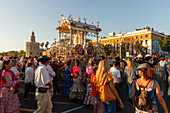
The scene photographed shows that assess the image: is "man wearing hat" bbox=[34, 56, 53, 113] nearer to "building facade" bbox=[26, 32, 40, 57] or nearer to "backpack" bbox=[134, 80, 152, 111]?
"backpack" bbox=[134, 80, 152, 111]

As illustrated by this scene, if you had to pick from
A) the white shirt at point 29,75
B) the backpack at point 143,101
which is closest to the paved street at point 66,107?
the white shirt at point 29,75

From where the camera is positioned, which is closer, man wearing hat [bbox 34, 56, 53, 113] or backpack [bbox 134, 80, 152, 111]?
backpack [bbox 134, 80, 152, 111]

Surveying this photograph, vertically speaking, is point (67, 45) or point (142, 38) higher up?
point (142, 38)

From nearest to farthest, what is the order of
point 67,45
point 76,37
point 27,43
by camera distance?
point 67,45 → point 76,37 → point 27,43

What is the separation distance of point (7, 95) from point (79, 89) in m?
3.06

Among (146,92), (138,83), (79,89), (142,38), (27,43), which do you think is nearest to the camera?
(146,92)

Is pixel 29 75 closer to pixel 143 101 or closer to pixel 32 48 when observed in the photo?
pixel 143 101

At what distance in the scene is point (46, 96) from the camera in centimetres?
389

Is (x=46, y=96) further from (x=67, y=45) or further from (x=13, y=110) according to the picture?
(x=67, y=45)

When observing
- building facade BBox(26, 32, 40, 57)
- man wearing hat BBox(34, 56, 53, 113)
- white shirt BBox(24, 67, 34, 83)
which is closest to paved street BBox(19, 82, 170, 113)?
white shirt BBox(24, 67, 34, 83)

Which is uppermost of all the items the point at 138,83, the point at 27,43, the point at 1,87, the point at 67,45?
the point at 27,43

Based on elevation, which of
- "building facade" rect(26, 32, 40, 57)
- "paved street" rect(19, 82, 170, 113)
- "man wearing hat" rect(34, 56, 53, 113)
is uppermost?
"building facade" rect(26, 32, 40, 57)

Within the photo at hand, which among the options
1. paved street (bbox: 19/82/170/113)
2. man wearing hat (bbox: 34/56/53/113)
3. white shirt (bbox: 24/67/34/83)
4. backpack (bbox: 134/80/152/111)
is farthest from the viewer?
white shirt (bbox: 24/67/34/83)

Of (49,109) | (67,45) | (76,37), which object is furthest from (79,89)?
(76,37)
